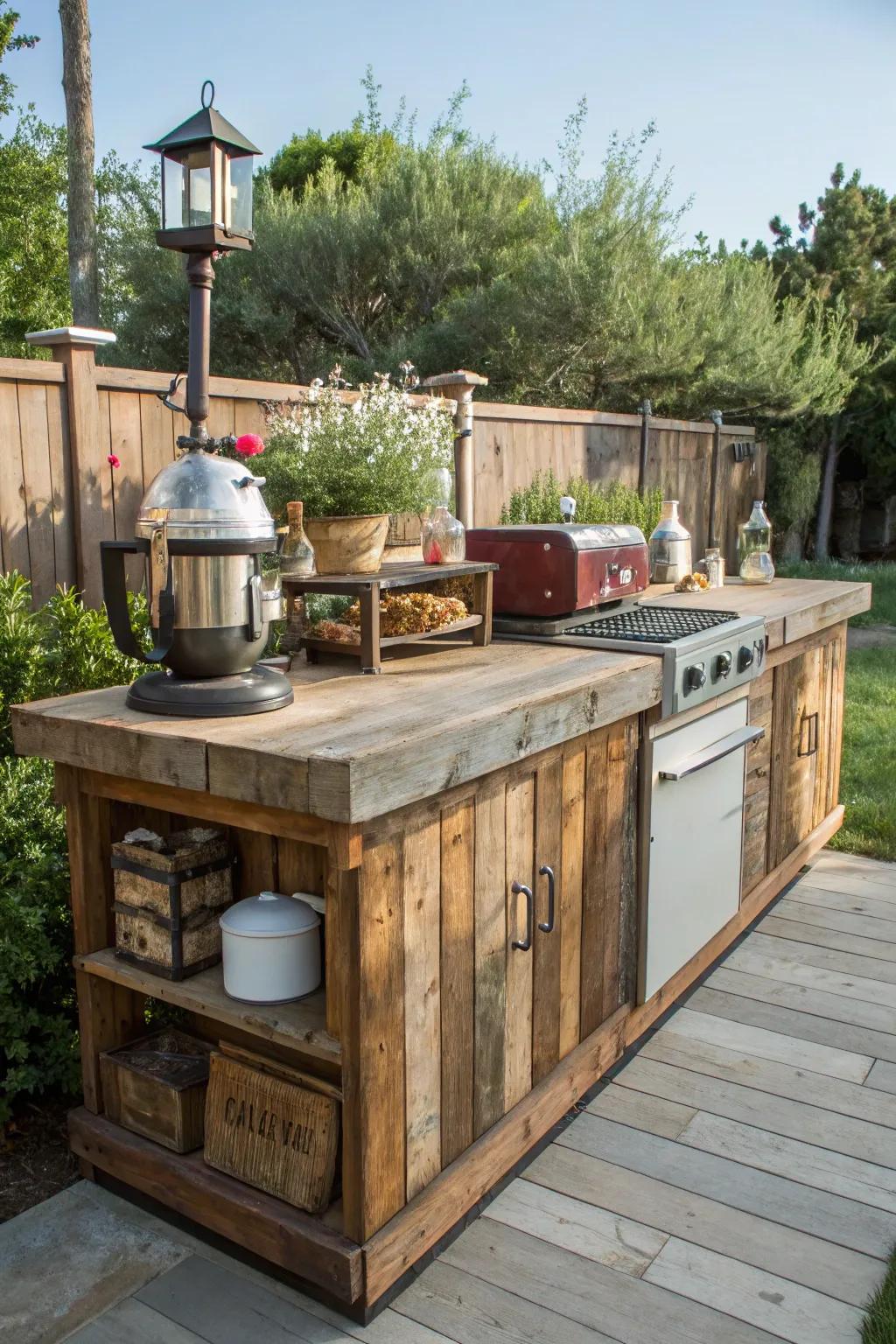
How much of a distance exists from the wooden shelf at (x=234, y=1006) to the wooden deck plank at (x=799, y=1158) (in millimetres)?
934

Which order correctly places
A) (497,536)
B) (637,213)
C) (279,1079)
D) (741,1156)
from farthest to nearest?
(637,213) < (497,536) < (741,1156) < (279,1079)

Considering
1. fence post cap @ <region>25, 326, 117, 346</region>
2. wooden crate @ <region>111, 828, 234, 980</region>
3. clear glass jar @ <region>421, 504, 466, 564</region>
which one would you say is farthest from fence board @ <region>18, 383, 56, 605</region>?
wooden crate @ <region>111, 828, 234, 980</region>

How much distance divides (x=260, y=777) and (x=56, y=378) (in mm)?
1998

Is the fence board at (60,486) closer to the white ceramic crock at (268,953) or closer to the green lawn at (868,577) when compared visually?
the white ceramic crock at (268,953)

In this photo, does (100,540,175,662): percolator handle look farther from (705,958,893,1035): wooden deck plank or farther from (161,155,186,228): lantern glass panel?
(705,958,893,1035): wooden deck plank

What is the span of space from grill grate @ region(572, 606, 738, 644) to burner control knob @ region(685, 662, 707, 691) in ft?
0.27

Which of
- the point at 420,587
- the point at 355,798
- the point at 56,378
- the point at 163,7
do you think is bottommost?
the point at 355,798

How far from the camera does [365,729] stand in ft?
5.82

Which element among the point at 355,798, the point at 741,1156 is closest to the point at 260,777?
the point at 355,798

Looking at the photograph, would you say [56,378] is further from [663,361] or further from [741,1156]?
[663,361]

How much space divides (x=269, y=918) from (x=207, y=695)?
0.41 metres

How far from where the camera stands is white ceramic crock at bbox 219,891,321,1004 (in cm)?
188

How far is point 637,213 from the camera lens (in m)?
9.04

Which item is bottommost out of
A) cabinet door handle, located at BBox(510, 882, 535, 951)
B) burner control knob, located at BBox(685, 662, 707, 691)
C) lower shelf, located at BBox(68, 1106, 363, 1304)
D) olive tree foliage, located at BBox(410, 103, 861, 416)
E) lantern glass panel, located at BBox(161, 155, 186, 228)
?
lower shelf, located at BBox(68, 1106, 363, 1304)
